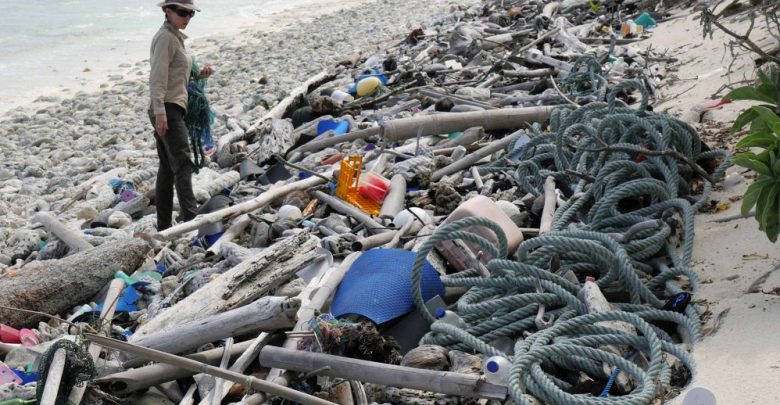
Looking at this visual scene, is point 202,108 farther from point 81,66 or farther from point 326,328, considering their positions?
point 81,66

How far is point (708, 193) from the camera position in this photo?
16.4ft

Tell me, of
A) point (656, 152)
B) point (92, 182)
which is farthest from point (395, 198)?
point (92, 182)

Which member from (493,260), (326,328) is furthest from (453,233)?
(326,328)

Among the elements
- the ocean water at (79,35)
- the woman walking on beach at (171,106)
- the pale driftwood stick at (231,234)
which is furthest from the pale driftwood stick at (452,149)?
the ocean water at (79,35)

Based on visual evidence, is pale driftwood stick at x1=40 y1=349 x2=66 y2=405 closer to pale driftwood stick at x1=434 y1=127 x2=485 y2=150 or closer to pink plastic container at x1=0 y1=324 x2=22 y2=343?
pink plastic container at x1=0 y1=324 x2=22 y2=343

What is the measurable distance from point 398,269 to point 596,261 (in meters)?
1.03

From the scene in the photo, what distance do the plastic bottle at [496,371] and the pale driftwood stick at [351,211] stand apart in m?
2.12

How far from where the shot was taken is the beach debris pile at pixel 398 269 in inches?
139

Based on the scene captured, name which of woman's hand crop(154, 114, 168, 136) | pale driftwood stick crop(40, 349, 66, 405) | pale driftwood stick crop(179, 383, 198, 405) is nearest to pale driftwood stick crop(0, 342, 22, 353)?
pale driftwood stick crop(40, 349, 66, 405)

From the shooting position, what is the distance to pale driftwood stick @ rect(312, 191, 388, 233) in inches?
217

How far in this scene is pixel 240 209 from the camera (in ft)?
19.8

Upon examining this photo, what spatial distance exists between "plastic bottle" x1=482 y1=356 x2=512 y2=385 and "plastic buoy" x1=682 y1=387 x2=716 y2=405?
728mm

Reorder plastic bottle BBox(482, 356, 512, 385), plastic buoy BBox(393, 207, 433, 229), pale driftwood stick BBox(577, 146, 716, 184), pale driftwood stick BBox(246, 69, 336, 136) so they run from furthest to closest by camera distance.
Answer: pale driftwood stick BBox(246, 69, 336, 136) < plastic buoy BBox(393, 207, 433, 229) < pale driftwood stick BBox(577, 146, 716, 184) < plastic bottle BBox(482, 356, 512, 385)

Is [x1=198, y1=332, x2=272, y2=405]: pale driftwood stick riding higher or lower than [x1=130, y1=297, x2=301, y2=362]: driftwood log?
lower
